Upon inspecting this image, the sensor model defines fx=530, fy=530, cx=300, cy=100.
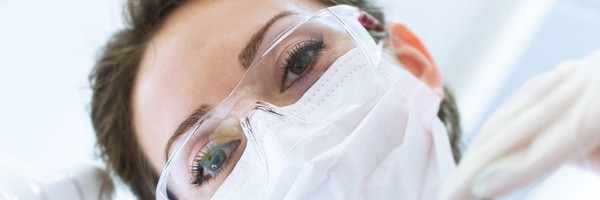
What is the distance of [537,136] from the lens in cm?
35

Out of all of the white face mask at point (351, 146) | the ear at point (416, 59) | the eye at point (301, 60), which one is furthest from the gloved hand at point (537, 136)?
the ear at point (416, 59)

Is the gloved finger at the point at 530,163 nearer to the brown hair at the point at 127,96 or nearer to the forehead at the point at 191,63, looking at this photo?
the forehead at the point at 191,63

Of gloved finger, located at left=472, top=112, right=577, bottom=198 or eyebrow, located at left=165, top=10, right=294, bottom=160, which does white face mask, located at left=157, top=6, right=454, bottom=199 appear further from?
gloved finger, located at left=472, top=112, right=577, bottom=198

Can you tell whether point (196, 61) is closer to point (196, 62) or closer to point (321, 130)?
point (196, 62)

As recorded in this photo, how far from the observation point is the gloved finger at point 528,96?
37 centimetres

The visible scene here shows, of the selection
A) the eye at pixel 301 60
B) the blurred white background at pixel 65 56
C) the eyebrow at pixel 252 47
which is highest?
the eyebrow at pixel 252 47

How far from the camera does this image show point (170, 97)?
703 mm

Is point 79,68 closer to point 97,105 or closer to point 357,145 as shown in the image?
point 97,105

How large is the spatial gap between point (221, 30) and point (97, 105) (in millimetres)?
362

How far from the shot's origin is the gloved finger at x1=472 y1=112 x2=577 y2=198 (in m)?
0.33

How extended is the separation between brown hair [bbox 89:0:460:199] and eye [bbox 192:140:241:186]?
14 cm

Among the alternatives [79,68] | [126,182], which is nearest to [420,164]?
[126,182]

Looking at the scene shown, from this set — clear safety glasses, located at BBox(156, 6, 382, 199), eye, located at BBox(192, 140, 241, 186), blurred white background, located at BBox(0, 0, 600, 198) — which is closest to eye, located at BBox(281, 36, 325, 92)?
clear safety glasses, located at BBox(156, 6, 382, 199)

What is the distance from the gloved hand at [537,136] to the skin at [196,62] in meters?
0.36
